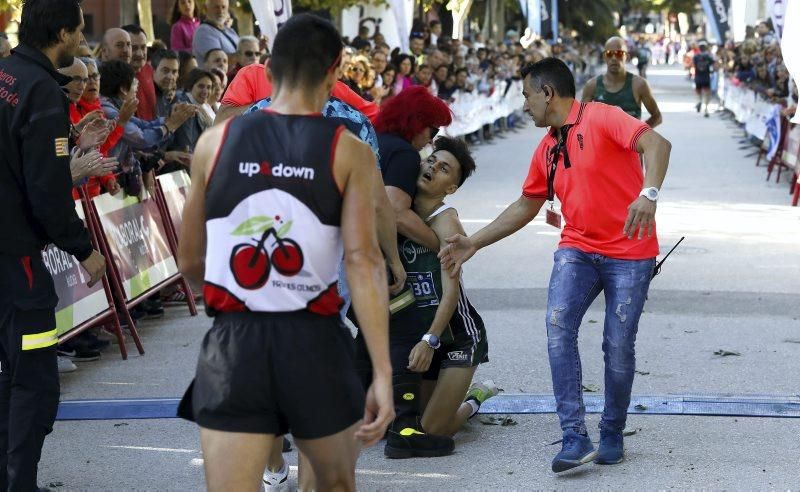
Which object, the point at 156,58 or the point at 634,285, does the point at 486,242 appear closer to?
the point at 634,285

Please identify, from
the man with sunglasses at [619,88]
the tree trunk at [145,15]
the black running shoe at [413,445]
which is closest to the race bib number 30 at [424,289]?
the black running shoe at [413,445]

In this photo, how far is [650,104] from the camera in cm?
1117

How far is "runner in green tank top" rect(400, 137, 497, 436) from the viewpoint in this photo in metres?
5.77

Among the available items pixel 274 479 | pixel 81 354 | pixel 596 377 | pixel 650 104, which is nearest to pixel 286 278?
pixel 274 479

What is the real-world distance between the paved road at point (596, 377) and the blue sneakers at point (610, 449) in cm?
4

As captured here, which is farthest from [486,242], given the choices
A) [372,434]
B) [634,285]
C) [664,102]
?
[664,102]

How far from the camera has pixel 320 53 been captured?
11.0 feet

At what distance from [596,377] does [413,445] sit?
174 cm

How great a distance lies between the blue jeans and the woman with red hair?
0.61 metres

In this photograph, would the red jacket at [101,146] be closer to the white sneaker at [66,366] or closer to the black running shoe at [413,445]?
the white sneaker at [66,366]

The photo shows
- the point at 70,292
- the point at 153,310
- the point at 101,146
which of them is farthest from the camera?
the point at 153,310

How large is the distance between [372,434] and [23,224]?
192 cm

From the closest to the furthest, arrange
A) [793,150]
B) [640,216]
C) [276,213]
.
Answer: [276,213] → [640,216] → [793,150]

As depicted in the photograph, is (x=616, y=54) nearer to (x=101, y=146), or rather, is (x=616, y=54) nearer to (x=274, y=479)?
(x=101, y=146)
